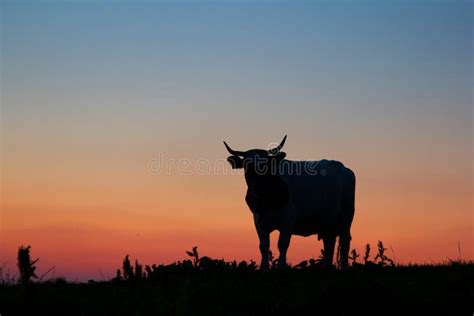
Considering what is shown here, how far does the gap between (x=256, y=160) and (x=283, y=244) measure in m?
2.09

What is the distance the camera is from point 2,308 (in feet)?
25.7

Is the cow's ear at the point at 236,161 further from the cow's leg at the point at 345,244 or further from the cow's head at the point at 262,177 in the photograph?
the cow's leg at the point at 345,244

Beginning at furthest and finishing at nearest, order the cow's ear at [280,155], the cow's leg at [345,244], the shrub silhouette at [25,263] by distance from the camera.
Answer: the cow's leg at [345,244] → the cow's ear at [280,155] → the shrub silhouette at [25,263]

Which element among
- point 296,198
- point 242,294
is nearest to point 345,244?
point 296,198

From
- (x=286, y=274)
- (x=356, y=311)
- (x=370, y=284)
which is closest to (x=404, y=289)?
(x=370, y=284)

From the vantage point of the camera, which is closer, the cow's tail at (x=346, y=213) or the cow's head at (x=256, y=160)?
the cow's head at (x=256, y=160)

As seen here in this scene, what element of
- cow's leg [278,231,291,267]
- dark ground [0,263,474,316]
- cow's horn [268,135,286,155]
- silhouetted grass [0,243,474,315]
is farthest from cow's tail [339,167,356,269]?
dark ground [0,263,474,316]

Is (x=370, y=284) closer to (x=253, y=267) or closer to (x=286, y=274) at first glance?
(x=286, y=274)

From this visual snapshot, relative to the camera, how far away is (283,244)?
1614cm

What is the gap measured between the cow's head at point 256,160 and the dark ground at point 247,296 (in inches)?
198

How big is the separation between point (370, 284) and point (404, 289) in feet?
2.16

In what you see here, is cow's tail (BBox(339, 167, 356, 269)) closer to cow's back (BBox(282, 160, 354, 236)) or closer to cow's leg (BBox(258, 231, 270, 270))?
cow's back (BBox(282, 160, 354, 236))

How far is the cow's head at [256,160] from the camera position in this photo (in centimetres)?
1606

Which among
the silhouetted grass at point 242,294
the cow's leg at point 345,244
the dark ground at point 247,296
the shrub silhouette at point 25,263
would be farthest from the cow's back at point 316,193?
the shrub silhouette at point 25,263
